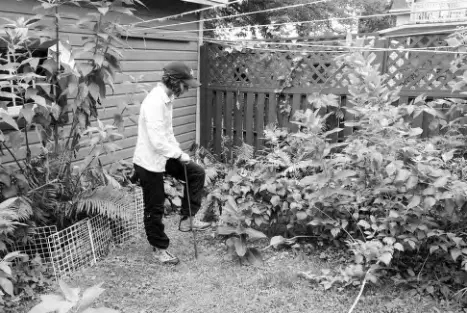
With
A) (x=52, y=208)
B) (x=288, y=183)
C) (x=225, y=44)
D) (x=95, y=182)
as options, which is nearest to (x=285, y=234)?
(x=288, y=183)

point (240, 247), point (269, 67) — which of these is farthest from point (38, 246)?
point (269, 67)

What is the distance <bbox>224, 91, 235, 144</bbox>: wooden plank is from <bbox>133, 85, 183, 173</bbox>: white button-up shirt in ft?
10.6

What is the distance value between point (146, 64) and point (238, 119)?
71.6 inches

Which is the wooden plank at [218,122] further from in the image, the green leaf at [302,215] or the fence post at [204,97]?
the green leaf at [302,215]

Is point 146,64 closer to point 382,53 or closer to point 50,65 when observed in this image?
point 50,65

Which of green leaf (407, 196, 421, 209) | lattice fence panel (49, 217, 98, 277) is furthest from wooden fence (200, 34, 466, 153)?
lattice fence panel (49, 217, 98, 277)

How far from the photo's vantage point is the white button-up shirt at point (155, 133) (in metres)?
3.84

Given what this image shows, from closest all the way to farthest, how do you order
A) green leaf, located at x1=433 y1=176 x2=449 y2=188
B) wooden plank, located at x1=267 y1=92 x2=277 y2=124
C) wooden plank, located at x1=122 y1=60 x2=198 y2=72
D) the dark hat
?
green leaf, located at x1=433 y1=176 x2=449 y2=188
the dark hat
wooden plank, located at x1=122 y1=60 x2=198 y2=72
wooden plank, located at x1=267 y1=92 x2=277 y2=124

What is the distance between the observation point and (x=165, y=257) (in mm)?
4195

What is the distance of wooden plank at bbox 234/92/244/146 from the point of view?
7.06 meters

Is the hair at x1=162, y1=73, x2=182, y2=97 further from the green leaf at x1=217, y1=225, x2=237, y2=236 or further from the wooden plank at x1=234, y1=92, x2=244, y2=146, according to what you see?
the wooden plank at x1=234, y1=92, x2=244, y2=146

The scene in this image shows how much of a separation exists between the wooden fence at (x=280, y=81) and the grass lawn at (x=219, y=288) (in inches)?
97.8

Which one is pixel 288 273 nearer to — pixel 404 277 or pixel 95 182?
pixel 404 277

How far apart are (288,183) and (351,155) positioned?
0.79 metres
